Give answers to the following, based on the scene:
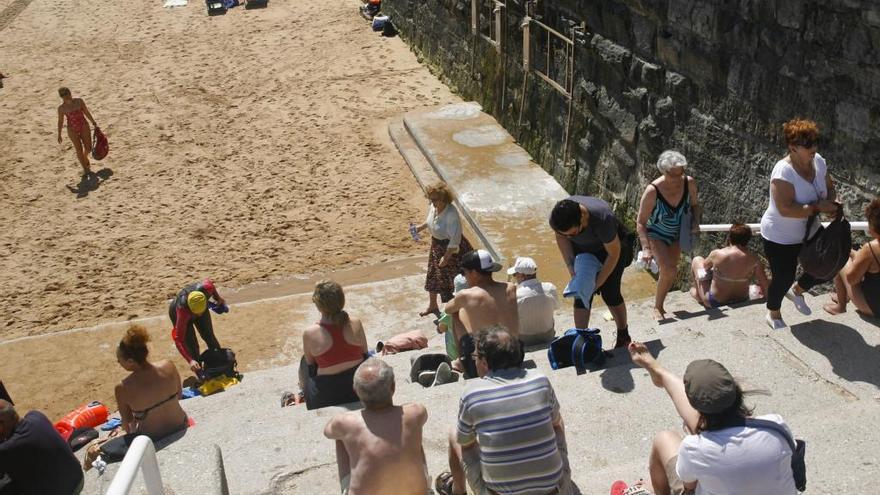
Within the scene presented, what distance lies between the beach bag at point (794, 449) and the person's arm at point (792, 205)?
2047 mm

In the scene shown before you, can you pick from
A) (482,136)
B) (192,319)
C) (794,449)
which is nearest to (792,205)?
(794,449)

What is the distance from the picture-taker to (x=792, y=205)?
205 inches

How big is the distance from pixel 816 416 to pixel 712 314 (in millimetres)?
1650

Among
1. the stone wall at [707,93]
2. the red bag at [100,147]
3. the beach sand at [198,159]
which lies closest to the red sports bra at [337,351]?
the stone wall at [707,93]

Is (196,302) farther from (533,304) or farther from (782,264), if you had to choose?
(782,264)

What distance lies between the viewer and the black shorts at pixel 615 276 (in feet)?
18.6

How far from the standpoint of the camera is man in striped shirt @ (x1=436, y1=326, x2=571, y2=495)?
3689 mm

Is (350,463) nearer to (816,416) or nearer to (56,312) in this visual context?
(816,416)

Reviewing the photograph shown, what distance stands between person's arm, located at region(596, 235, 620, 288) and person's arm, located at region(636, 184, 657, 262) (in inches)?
21.5

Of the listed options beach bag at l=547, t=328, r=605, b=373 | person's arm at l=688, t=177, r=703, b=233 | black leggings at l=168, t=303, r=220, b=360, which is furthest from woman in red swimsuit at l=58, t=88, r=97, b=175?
person's arm at l=688, t=177, r=703, b=233

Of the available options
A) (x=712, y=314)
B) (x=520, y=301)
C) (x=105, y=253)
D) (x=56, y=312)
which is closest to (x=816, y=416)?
(x=712, y=314)

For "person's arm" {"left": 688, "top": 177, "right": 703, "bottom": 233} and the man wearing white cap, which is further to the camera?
the man wearing white cap

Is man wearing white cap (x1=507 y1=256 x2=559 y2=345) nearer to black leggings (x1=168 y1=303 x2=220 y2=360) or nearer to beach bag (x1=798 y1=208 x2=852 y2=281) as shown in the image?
beach bag (x1=798 y1=208 x2=852 y2=281)

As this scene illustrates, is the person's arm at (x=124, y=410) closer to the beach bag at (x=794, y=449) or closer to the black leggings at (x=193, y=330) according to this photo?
the black leggings at (x=193, y=330)
